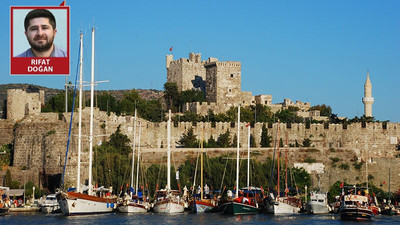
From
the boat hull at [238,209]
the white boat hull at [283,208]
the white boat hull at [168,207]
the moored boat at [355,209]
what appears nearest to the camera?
the moored boat at [355,209]

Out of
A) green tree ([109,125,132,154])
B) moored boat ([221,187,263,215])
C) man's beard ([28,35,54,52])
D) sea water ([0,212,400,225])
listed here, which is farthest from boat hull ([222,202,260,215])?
green tree ([109,125,132,154])

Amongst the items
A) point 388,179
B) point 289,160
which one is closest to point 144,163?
point 289,160

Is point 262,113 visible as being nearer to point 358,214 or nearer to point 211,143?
point 211,143

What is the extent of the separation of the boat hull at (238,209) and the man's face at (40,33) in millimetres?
13402

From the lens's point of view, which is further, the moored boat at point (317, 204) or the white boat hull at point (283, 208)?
the moored boat at point (317, 204)

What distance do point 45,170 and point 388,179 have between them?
77.7 feet

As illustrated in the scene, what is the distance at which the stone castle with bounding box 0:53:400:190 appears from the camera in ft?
205

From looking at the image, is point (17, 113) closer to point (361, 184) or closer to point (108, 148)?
point (108, 148)

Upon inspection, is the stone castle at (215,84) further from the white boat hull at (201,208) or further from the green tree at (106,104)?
the white boat hull at (201,208)

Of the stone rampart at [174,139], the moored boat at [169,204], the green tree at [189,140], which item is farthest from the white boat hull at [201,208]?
the green tree at [189,140]

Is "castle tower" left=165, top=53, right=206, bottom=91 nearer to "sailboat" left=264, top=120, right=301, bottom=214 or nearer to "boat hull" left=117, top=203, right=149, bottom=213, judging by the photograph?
"sailboat" left=264, top=120, right=301, bottom=214

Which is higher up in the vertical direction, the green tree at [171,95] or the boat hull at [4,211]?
the green tree at [171,95]

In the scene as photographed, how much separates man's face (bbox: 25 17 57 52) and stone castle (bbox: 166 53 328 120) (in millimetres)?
41282

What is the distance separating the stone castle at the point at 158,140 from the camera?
62.4 metres
